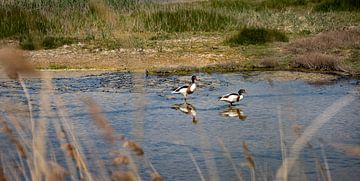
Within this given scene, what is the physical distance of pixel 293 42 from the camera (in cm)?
1805

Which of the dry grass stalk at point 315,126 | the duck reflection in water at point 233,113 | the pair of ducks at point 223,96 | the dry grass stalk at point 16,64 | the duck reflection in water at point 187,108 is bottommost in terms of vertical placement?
the duck reflection in water at point 187,108

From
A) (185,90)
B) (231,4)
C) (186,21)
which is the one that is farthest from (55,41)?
(231,4)

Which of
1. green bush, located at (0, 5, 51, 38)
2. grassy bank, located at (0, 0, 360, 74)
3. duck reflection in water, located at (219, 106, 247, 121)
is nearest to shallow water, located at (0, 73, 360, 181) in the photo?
duck reflection in water, located at (219, 106, 247, 121)

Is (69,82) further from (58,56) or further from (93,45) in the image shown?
(93,45)

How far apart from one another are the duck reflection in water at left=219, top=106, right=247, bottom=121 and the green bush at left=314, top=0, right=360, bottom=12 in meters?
17.0

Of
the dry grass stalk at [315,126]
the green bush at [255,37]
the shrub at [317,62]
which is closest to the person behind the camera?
the dry grass stalk at [315,126]

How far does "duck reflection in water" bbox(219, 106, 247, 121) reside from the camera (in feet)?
33.4

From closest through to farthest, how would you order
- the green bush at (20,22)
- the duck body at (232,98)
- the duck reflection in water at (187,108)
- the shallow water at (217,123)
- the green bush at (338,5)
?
the shallow water at (217,123)
the duck reflection in water at (187,108)
the duck body at (232,98)
the green bush at (20,22)
the green bush at (338,5)

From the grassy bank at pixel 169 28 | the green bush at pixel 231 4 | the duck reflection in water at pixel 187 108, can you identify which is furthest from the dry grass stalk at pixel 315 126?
the green bush at pixel 231 4

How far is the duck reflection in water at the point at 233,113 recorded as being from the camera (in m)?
10.2

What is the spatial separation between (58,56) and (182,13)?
5306 mm

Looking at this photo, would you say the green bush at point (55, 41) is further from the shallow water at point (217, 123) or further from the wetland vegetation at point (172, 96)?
the shallow water at point (217, 123)

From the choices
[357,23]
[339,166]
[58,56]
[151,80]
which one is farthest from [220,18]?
[339,166]

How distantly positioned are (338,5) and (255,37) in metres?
9.51
